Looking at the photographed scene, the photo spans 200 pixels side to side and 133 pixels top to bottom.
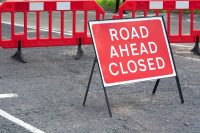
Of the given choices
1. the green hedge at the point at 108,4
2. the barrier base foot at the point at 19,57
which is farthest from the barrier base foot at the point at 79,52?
the green hedge at the point at 108,4

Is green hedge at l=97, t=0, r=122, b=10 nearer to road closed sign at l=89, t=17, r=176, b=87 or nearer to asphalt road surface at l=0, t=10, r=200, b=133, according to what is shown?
asphalt road surface at l=0, t=10, r=200, b=133

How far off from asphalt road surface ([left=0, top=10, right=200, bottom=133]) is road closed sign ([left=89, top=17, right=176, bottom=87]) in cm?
43

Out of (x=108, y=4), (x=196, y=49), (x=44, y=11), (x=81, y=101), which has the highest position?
(x=44, y=11)

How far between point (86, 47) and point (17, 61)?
2.17 metres

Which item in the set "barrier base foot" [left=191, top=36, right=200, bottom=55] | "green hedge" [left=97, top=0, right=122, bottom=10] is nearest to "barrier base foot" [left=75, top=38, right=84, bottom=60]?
"barrier base foot" [left=191, top=36, right=200, bottom=55]

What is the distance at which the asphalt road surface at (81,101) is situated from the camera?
22.2ft

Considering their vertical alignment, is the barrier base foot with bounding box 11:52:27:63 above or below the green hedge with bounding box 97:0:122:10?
above

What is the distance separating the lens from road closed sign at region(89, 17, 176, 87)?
7477 millimetres

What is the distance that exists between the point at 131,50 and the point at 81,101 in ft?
3.31

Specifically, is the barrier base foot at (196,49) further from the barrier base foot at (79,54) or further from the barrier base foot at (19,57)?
the barrier base foot at (19,57)

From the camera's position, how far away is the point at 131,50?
772 centimetres

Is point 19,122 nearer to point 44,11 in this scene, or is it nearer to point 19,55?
point 19,55

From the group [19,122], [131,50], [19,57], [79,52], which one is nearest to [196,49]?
[79,52]

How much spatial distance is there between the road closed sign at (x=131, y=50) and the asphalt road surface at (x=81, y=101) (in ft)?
1.42
